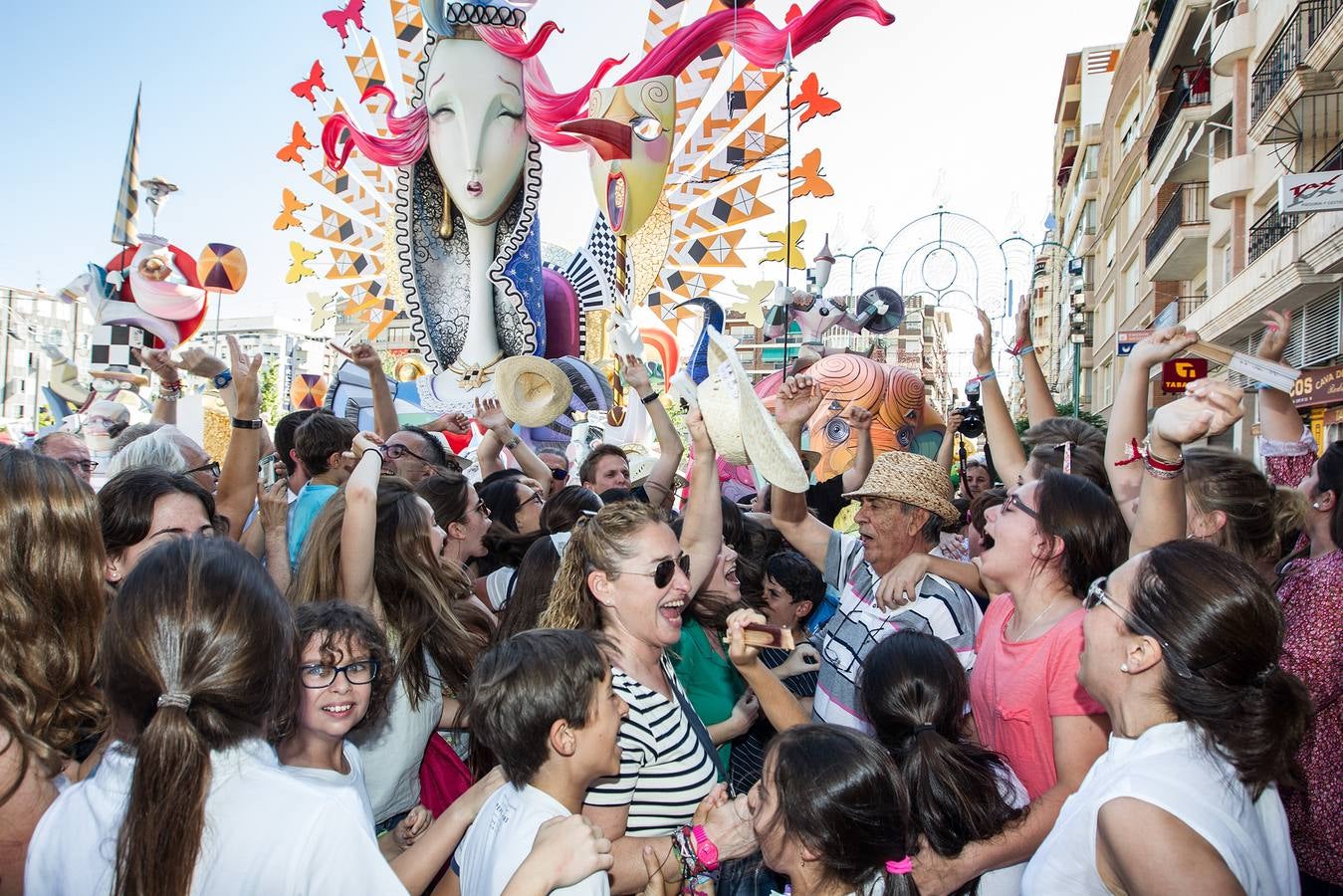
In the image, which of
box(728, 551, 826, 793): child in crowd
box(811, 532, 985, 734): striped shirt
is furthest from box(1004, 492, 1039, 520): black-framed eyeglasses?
box(728, 551, 826, 793): child in crowd

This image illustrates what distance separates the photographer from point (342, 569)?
277cm

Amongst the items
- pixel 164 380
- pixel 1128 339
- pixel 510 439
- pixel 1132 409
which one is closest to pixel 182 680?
pixel 1132 409

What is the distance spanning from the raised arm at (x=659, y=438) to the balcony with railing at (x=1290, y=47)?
41.1 ft

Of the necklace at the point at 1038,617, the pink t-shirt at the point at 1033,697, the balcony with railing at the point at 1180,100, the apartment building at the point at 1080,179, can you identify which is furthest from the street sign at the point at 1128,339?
the apartment building at the point at 1080,179

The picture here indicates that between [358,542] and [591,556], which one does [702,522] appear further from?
[358,542]

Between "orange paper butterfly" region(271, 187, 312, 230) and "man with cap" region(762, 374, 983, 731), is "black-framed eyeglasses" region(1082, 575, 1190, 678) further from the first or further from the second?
"orange paper butterfly" region(271, 187, 312, 230)

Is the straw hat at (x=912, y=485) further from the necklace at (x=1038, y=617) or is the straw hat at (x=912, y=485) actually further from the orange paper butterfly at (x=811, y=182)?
the orange paper butterfly at (x=811, y=182)

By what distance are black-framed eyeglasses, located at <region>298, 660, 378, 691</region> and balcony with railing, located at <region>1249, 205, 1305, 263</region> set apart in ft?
50.9

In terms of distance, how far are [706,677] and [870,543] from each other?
2.51ft

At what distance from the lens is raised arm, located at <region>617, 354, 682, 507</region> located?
4288 millimetres

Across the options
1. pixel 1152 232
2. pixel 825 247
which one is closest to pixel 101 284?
pixel 825 247

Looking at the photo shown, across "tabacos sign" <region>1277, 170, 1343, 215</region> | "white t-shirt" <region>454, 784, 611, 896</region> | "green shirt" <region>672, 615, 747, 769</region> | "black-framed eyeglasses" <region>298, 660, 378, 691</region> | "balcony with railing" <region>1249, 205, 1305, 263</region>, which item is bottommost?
"green shirt" <region>672, 615, 747, 769</region>

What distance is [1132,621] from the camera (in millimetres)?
1790

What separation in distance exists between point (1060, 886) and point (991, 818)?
46cm
